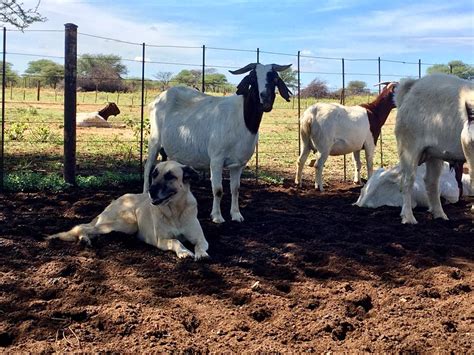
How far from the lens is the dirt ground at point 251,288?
13.1ft

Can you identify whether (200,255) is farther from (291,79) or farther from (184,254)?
(291,79)

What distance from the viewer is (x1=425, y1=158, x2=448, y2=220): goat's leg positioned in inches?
327

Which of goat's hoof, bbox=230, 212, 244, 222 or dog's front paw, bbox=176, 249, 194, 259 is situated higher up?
goat's hoof, bbox=230, 212, 244, 222

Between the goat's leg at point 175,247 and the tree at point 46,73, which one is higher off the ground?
the tree at point 46,73

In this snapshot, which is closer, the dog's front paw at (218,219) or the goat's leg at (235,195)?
the dog's front paw at (218,219)

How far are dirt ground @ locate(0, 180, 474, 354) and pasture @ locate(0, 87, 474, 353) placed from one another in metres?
0.01

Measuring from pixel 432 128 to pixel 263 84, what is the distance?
229 centimetres

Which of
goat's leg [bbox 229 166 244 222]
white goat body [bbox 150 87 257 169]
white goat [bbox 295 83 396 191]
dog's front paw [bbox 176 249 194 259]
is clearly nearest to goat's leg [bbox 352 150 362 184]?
white goat [bbox 295 83 396 191]

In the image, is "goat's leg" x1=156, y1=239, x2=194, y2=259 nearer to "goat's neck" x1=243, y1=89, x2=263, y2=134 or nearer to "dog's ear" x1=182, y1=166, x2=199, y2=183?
"dog's ear" x1=182, y1=166, x2=199, y2=183

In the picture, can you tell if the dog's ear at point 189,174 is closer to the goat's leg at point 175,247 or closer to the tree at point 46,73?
the goat's leg at point 175,247

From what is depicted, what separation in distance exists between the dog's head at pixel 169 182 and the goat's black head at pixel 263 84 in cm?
198

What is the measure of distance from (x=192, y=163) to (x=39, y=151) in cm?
744

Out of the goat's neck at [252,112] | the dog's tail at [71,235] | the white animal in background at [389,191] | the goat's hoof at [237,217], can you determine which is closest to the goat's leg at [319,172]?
the white animal in background at [389,191]

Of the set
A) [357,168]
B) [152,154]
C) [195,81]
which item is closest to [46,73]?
[195,81]
